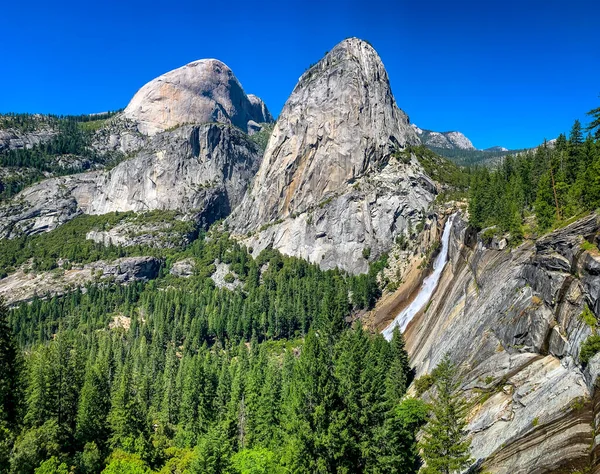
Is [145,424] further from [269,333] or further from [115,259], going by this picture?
[115,259]

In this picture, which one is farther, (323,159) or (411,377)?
(323,159)

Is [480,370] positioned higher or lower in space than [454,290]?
lower

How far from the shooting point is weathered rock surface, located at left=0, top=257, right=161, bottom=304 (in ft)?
552

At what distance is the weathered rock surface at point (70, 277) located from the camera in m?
168

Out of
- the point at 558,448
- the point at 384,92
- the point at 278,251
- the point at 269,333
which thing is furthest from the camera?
the point at 384,92

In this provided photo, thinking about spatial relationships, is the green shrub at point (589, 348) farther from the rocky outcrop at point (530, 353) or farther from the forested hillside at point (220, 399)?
the forested hillside at point (220, 399)

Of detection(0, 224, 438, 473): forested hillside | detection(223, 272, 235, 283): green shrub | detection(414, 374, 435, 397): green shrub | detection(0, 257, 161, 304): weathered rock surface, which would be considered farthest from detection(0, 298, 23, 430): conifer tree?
detection(0, 257, 161, 304): weathered rock surface

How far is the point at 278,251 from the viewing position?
583 ft

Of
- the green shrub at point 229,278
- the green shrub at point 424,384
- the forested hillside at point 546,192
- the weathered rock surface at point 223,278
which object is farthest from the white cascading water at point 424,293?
the green shrub at point 229,278

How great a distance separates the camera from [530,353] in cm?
3762

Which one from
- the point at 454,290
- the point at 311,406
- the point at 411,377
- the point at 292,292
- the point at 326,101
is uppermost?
the point at 326,101

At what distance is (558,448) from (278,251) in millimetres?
155300

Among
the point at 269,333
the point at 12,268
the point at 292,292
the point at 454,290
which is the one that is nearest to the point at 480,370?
the point at 454,290

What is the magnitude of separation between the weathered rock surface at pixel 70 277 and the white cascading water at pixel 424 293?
125579mm
